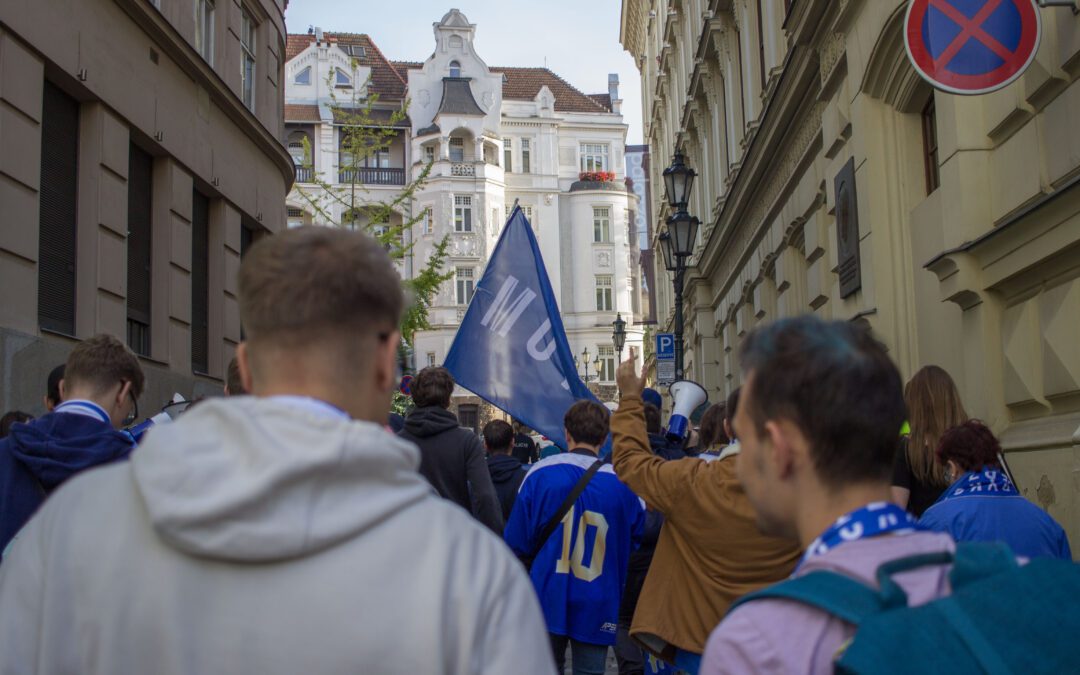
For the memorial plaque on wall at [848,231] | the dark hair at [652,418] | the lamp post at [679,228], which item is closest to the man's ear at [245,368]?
the dark hair at [652,418]

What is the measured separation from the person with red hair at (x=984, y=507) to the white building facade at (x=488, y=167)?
54.5 m

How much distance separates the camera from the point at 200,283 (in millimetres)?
16797

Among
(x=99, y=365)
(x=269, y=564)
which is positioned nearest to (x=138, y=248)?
(x=99, y=365)

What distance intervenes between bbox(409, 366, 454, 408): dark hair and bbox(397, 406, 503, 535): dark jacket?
0.09 meters

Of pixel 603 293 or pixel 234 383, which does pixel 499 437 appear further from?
pixel 603 293

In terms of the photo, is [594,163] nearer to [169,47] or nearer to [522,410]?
[169,47]

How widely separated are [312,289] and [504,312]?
18.8 ft

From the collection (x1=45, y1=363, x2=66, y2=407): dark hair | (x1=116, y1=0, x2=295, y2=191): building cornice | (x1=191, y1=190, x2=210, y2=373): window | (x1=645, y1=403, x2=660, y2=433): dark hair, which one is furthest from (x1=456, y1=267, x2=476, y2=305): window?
(x1=45, y1=363, x2=66, y2=407): dark hair

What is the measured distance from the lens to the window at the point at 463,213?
60688 mm

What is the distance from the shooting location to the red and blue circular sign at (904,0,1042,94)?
22.5 ft

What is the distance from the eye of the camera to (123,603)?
6.13ft

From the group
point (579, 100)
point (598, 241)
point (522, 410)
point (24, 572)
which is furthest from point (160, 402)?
point (579, 100)

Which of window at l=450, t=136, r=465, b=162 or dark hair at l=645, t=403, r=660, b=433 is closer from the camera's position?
dark hair at l=645, t=403, r=660, b=433

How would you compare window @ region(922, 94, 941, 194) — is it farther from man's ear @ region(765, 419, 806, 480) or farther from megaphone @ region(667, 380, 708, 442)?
man's ear @ region(765, 419, 806, 480)
